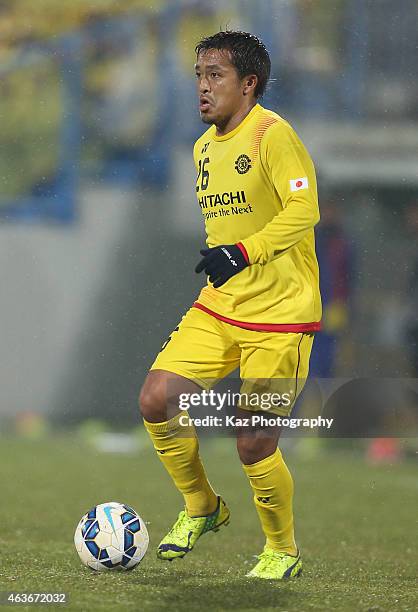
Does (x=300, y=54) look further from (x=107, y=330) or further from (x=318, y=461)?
(x=318, y=461)

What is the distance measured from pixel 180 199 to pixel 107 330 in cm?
138

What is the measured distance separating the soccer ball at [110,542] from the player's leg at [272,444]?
0.42m

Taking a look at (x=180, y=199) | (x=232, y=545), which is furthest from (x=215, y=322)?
(x=180, y=199)

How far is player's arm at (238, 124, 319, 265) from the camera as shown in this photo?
4.19 meters

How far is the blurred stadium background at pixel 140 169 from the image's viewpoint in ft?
36.2

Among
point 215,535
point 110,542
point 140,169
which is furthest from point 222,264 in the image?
point 140,169

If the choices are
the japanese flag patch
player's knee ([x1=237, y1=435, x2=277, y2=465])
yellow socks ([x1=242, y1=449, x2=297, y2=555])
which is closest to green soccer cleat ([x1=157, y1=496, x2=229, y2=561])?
yellow socks ([x1=242, y1=449, x2=297, y2=555])

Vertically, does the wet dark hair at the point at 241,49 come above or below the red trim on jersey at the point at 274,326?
above

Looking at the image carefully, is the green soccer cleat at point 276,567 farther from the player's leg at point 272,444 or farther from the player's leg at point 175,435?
the player's leg at point 175,435

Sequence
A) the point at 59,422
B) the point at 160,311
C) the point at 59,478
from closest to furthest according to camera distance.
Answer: the point at 59,478 → the point at 59,422 → the point at 160,311

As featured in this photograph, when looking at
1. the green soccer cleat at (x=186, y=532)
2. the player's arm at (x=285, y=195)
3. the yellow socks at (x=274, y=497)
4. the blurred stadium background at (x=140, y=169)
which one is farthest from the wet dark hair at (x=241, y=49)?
the blurred stadium background at (x=140, y=169)

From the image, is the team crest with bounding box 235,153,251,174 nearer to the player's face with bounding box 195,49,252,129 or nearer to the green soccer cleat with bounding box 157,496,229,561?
the player's face with bounding box 195,49,252,129

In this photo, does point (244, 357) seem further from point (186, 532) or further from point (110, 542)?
point (110, 542)

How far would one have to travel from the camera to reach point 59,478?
7.66 meters
